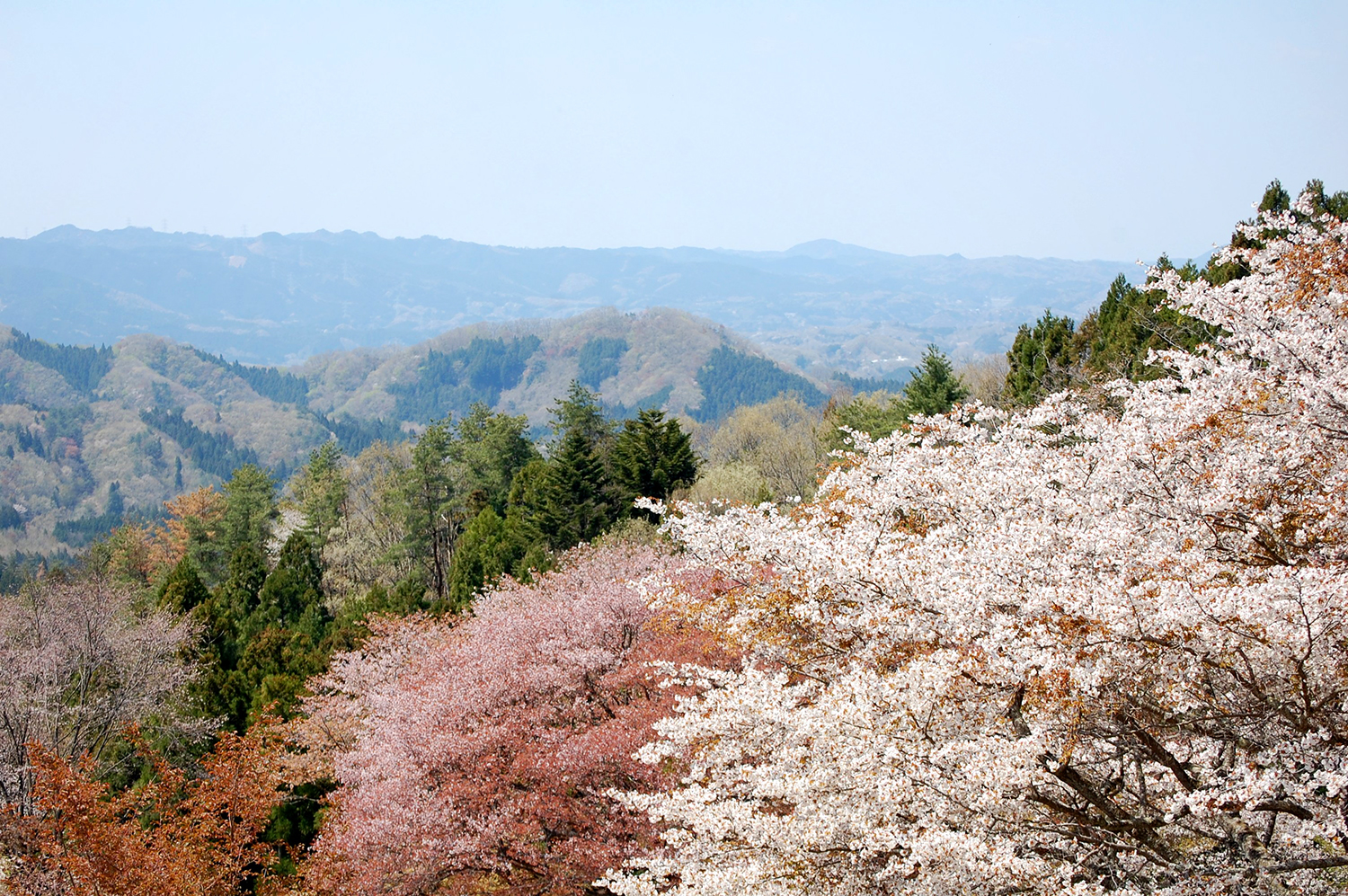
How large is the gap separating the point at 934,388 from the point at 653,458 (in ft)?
37.6

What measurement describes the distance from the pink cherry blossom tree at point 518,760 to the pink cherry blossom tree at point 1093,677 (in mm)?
2375

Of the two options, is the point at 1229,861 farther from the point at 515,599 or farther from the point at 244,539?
the point at 244,539

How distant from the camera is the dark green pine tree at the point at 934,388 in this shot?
99.0 feet

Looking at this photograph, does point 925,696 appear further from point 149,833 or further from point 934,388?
point 934,388

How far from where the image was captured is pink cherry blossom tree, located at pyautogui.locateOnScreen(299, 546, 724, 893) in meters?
10.7

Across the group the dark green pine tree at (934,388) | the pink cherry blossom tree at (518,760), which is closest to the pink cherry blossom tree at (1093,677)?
the pink cherry blossom tree at (518,760)

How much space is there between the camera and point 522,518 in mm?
37406

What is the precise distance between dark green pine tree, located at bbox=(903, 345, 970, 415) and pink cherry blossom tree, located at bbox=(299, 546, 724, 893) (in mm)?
17942

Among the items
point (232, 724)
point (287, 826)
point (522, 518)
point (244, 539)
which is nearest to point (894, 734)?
point (287, 826)

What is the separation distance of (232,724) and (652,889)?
24.0 meters

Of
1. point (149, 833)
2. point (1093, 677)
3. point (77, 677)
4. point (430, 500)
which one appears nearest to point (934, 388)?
point (149, 833)

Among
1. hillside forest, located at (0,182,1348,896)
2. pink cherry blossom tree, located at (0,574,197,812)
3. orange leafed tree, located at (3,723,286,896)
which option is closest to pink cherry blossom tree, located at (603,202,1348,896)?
hillside forest, located at (0,182,1348,896)

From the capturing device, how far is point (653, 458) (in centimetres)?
3625

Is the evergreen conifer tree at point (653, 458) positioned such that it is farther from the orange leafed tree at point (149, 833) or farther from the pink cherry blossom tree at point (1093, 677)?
the pink cherry blossom tree at point (1093, 677)
